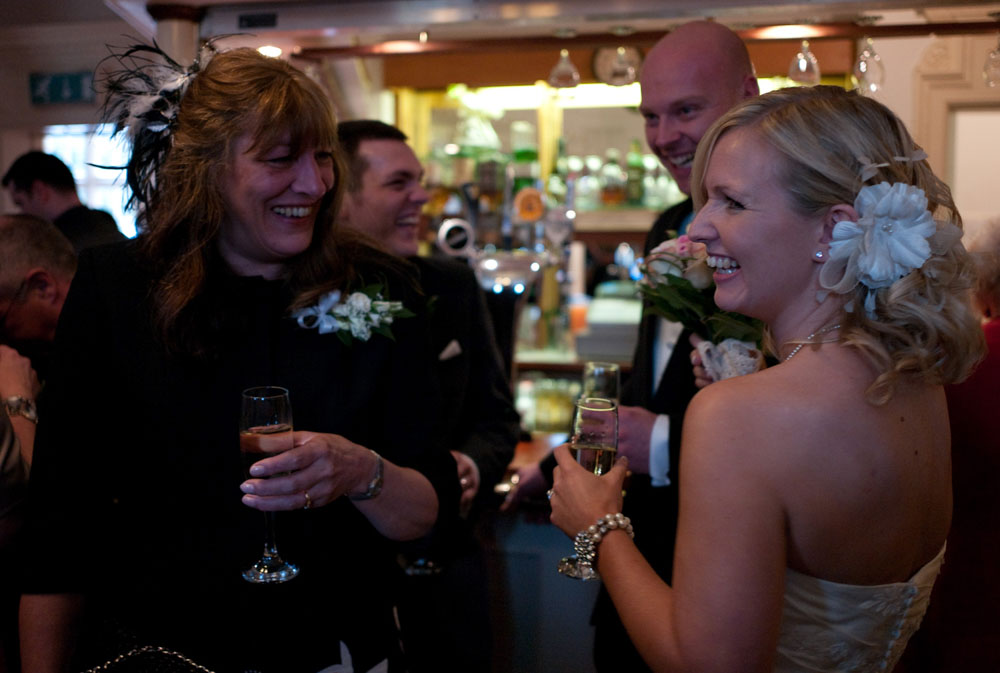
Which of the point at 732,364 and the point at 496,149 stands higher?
the point at 496,149

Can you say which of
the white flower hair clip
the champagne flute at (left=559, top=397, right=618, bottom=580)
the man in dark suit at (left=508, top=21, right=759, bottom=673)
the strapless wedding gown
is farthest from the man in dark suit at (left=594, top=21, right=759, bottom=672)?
the white flower hair clip

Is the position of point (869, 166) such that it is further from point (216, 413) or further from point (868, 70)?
point (868, 70)

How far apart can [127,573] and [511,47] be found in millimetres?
2069

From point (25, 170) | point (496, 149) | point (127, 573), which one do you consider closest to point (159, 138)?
point (127, 573)

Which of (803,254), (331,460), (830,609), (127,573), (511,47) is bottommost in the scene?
(127,573)

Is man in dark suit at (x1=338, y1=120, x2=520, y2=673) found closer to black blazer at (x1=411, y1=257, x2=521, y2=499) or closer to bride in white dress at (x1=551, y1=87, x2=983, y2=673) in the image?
black blazer at (x1=411, y1=257, x2=521, y2=499)

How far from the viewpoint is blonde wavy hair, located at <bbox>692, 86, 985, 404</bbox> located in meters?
1.19

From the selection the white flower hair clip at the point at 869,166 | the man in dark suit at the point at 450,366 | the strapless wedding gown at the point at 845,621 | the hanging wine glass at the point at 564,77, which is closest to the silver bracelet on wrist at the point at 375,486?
the man in dark suit at the point at 450,366

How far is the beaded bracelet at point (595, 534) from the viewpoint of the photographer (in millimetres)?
1344

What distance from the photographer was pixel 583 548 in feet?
4.45

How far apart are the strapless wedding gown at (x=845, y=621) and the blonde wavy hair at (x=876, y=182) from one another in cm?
28

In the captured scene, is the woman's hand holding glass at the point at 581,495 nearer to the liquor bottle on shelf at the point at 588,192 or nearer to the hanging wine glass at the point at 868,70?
the hanging wine glass at the point at 868,70

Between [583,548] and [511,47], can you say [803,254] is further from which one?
[511,47]

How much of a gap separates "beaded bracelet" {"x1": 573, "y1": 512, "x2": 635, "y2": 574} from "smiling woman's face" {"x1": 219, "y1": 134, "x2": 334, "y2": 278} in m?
0.81
